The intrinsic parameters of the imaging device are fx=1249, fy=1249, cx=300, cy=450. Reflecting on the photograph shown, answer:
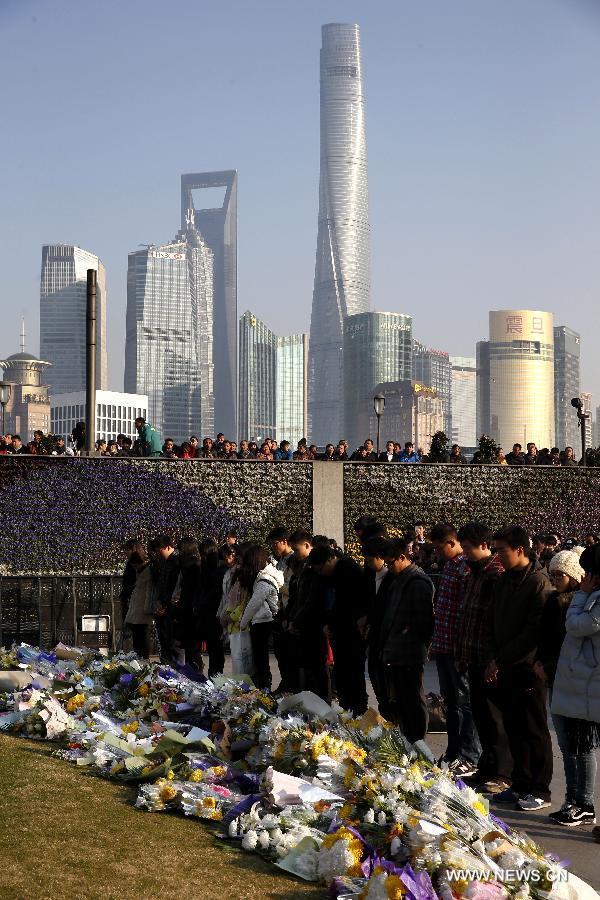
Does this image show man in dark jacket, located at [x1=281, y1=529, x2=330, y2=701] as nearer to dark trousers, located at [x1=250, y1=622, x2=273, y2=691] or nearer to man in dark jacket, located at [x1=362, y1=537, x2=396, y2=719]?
man in dark jacket, located at [x1=362, y1=537, x2=396, y2=719]

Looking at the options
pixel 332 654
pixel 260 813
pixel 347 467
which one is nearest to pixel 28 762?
pixel 260 813

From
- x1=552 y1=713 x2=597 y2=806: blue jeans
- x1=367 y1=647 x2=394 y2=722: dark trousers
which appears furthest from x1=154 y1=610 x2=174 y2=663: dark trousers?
x1=552 y1=713 x2=597 y2=806: blue jeans

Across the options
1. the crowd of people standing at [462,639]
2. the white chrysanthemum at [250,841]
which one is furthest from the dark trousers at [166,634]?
the white chrysanthemum at [250,841]

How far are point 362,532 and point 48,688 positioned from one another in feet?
10.4

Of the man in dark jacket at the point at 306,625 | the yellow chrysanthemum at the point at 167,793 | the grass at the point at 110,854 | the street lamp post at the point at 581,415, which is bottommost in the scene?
the grass at the point at 110,854

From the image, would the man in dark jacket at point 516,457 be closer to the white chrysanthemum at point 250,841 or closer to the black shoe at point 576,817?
the black shoe at point 576,817

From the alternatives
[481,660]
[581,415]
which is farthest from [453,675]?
[581,415]

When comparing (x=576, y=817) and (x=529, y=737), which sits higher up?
(x=529, y=737)

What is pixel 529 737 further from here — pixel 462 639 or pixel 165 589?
pixel 165 589

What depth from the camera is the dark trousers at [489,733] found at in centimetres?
917

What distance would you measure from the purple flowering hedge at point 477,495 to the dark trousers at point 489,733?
18.1 m

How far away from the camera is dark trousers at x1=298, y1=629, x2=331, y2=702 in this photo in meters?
11.2

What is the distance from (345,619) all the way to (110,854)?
186 inches

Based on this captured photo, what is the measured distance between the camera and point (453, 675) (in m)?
9.63
